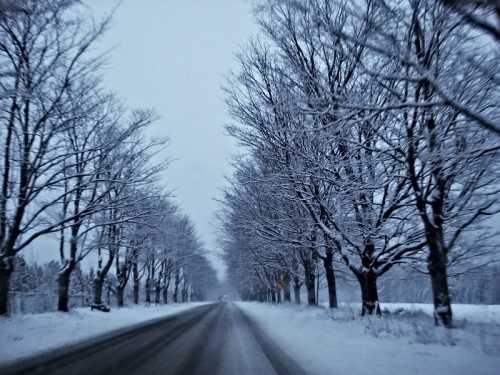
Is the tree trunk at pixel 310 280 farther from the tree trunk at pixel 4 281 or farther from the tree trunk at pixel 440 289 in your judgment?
the tree trunk at pixel 4 281

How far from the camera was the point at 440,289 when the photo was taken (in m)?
7.85

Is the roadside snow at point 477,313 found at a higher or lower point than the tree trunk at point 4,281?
lower

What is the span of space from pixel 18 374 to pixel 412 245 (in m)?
11.4

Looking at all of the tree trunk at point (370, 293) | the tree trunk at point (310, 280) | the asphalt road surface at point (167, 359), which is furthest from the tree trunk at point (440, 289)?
the tree trunk at point (310, 280)

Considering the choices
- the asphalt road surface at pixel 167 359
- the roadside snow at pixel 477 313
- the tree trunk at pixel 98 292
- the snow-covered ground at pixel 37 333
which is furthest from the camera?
the tree trunk at pixel 98 292

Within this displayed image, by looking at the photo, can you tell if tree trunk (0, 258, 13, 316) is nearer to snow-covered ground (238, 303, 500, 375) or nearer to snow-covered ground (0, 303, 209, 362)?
snow-covered ground (0, 303, 209, 362)

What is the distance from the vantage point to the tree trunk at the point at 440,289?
7684 millimetres

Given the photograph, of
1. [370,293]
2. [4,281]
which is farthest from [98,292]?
[370,293]

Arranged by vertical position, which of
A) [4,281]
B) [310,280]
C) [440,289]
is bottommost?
[310,280]

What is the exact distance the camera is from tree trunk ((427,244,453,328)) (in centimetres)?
768

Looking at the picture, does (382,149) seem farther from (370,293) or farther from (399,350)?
(370,293)

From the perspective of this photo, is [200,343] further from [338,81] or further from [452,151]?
[338,81]

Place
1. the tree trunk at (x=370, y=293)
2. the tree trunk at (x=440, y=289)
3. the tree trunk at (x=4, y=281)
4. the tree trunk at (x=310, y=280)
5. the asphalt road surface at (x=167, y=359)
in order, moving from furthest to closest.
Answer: the tree trunk at (x=310, y=280) < the tree trunk at (x=4, y=281) < the tree trunk at (x=370, y=293) < the tree trunk at (x=440, y=289) < the asphalt road surface at (x=167, y=359)

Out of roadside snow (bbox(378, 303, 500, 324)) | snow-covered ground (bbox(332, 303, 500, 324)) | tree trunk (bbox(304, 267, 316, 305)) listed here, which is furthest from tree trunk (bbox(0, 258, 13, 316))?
roadside snow (bbox(378, 303, 500, 324))
